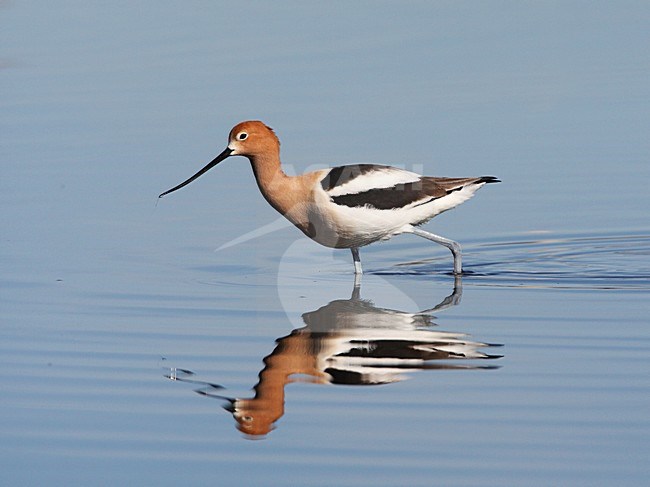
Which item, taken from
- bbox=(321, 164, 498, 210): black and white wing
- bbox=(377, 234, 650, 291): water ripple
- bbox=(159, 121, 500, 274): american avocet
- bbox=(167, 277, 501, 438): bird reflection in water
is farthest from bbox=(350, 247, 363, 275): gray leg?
bbox=(167, 277, 501, 438): bird reflection in water

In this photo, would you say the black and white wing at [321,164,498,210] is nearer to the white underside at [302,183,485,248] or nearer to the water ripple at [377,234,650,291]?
the white underside at [302,183,485,248]

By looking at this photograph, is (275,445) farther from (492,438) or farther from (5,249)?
(5,249)

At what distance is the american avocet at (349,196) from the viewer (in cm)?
1020

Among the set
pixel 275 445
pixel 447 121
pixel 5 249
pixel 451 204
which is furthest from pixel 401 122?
pixel 275 445

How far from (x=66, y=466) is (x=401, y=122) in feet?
27.1

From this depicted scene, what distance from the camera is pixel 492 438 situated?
6.34 meters

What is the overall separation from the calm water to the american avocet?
0.33m

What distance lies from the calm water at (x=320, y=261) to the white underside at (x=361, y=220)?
30 centimetres

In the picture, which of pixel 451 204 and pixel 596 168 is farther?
pixel 596 168

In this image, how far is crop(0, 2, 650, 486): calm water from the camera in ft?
21.0

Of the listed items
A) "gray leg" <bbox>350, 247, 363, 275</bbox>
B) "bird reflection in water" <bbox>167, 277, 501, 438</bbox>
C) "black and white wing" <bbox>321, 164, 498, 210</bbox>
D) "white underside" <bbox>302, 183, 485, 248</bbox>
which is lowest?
"bird reflection in water" <bbox>167, 277, 501, 438</bbox>

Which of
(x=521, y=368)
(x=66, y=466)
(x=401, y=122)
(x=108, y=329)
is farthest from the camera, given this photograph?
(x=401, y=122)

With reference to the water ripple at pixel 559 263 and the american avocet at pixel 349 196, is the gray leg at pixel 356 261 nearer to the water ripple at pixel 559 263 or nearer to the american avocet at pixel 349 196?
the american avocet at pixel 349 196

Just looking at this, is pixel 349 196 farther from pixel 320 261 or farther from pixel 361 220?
pixel 320 261
